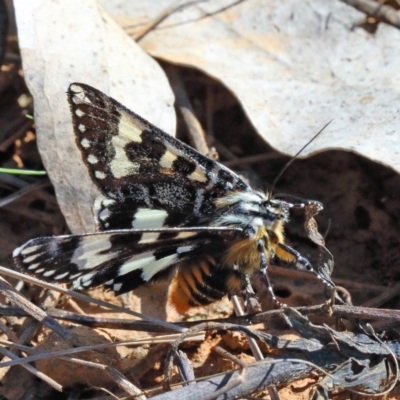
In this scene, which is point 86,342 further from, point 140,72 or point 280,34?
point 280,34

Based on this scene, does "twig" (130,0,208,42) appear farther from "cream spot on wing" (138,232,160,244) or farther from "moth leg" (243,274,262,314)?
"moth leg" (243,274,262,314)

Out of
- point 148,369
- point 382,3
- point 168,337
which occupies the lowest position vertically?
point 148,369

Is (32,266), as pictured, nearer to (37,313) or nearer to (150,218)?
(37,313)

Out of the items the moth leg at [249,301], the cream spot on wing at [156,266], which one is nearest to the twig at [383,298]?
the moth leg at [249,301]

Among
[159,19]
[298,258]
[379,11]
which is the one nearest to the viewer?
[298,258]

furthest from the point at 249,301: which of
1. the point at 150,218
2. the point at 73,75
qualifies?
the point at 73,75

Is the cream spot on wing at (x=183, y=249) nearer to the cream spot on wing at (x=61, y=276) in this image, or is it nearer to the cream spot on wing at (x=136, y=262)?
the cream spot on wing at (x=136, y=262)

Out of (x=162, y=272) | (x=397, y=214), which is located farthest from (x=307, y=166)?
(x=162, y=272)

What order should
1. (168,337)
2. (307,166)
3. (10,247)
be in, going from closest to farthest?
(168,337) → (10,247) → (307,166)
